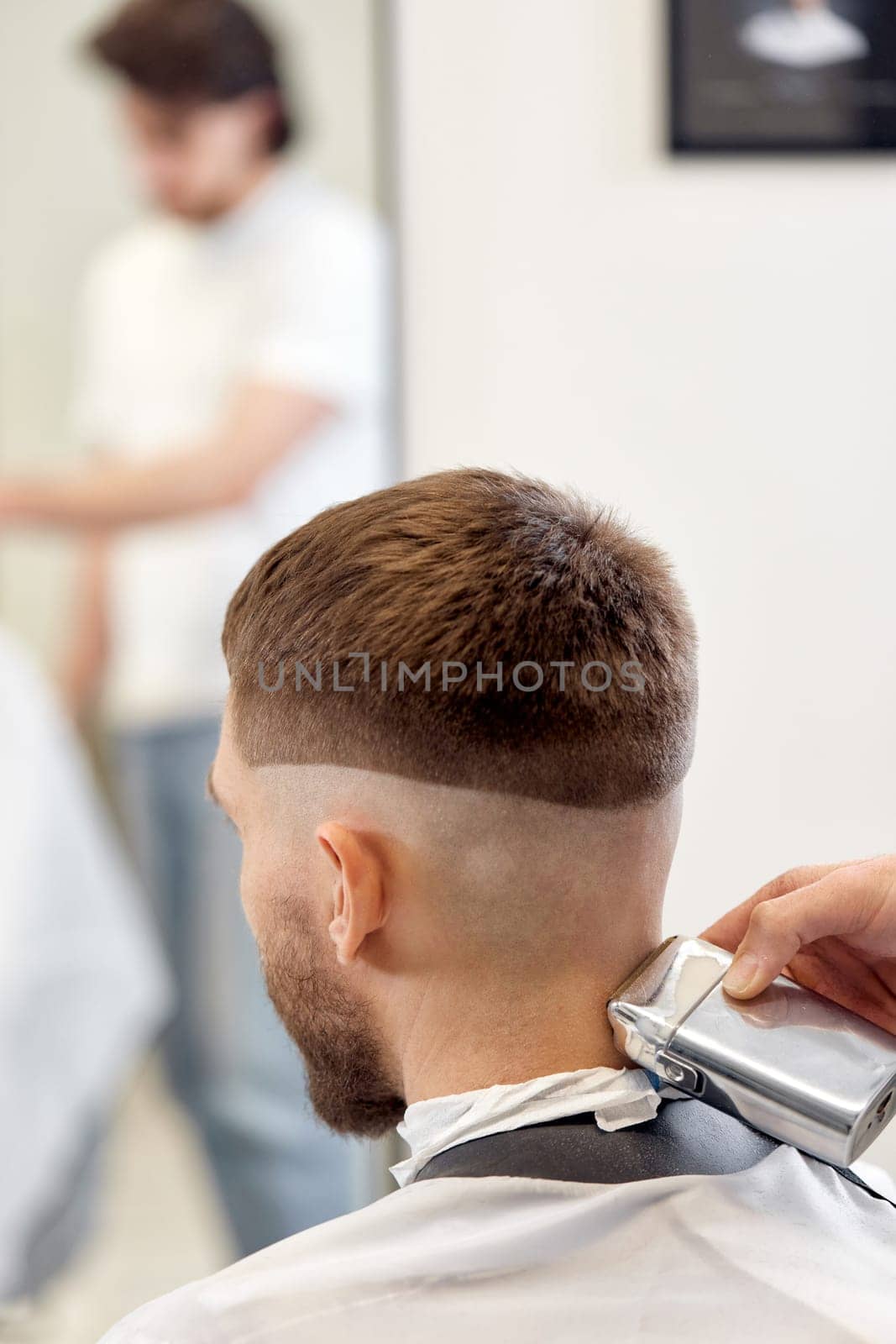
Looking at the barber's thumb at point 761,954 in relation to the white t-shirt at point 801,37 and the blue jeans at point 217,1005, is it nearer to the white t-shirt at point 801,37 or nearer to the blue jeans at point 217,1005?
the blue jeans at point 217,1005

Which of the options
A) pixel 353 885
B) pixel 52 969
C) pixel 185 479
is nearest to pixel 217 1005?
pixel 52 969

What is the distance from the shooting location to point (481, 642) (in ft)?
2.82

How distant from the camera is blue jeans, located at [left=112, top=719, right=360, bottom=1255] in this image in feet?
6.22

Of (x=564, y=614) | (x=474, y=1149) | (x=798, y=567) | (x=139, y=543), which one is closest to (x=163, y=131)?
(x=139, y=543)

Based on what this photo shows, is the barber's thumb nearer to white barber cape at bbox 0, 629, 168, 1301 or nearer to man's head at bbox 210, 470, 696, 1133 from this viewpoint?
man's head at bbox 210, 470, 696, 1133

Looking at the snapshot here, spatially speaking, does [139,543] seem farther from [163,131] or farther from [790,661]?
Answer: [790,661]

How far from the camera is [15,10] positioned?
1776 mm

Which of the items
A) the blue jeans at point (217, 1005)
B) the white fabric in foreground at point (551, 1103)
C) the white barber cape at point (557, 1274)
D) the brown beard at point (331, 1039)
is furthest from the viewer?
the blue jeans at point (217, 1005)

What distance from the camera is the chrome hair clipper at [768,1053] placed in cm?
80

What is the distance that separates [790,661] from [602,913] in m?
1.15

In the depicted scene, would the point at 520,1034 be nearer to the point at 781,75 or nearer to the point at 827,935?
the point at 827,935

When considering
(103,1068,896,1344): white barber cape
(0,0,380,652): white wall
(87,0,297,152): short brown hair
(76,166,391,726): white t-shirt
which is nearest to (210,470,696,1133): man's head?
(103,1068,896,1344): white barber cape

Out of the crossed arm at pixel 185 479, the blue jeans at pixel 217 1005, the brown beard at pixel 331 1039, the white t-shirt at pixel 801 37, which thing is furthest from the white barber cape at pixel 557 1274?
the white t-shirt at pixel 801 37

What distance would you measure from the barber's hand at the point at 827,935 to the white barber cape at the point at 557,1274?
0.15 metres
